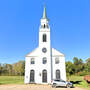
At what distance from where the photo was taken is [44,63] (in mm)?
23844

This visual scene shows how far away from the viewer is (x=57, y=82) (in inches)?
710

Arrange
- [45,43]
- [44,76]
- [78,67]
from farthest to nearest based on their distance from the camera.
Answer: [78,67], [45,43], [44,76]

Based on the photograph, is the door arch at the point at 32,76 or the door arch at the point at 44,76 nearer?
the door arch at the point at 44,76

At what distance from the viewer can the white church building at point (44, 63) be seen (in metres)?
23.1

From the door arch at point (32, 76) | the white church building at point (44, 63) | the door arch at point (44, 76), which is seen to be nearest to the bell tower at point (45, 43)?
the white church building at point (44, 63)

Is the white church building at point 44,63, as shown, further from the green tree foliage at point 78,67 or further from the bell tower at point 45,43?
the green tree foliage at point 78,67

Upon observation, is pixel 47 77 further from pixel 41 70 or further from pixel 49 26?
pixel 49 26

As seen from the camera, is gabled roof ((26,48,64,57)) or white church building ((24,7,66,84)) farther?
gabled roof ((26,48,64,57))

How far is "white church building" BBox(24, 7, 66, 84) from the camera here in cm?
2309

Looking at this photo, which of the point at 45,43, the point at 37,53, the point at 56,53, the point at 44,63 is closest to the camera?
the point at 44,63

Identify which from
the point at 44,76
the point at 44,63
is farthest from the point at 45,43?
the point at 44,76

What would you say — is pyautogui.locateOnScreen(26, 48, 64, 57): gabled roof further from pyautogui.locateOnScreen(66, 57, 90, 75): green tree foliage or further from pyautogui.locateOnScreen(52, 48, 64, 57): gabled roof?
pyautogui.locateOnScreen(66, 57, 90, 75): green tree foliage

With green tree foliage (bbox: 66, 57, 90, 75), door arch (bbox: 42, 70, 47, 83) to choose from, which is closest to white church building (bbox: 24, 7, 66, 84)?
door arch (bbox: 42, 70, 47, 83)

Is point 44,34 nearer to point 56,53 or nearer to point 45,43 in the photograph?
point 45,43
